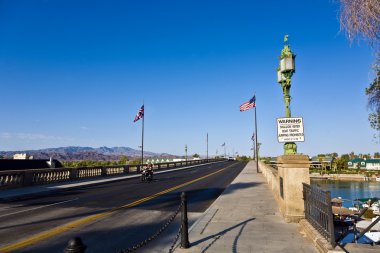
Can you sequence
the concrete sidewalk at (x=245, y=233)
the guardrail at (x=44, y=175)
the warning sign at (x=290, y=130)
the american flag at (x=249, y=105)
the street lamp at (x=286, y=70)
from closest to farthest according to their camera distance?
1. the concrete sidewalk at (x=245, y=233)
2. the warning sign at (x=290, y=130)
3. the street lamp at (x=286, y=70)
4. the guardrail at (x=44, y=175)
5. the american flag at (x=249, y=105)

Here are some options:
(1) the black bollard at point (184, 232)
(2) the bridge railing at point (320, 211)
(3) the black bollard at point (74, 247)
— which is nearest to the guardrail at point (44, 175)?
(1) the black bollard at point (184, 232)

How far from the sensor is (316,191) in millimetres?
6809

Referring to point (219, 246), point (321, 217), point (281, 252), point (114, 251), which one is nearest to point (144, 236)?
point (114, 251)

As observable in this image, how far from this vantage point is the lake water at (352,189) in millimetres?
91387

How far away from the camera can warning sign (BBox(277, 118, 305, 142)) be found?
9.42 meters

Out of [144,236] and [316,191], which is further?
[144,236]

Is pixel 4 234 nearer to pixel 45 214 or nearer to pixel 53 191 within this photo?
pixel 45 214

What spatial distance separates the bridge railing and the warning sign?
168 cm

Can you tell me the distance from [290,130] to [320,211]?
11.2 feet

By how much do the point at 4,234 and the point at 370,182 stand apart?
134 metres

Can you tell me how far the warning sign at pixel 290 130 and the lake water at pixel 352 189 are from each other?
8867cm

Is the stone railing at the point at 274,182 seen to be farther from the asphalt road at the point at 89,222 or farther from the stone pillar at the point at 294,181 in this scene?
the asphalt road at the point at 89,222

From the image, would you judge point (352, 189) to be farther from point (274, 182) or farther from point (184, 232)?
point (184, 232)

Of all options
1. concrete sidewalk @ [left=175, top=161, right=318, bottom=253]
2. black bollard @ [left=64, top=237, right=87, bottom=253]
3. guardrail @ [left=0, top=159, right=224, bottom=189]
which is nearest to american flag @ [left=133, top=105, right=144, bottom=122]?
guardrail @ [left=0, top=159, right=224, bottom=189]
